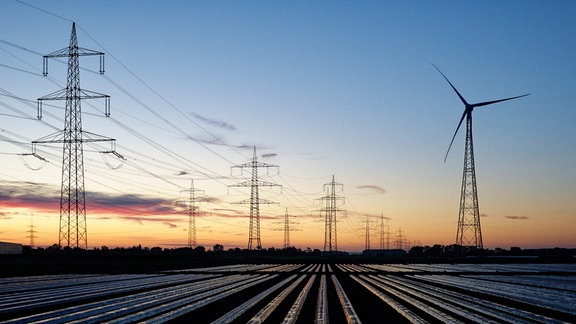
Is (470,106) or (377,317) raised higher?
(470,106)

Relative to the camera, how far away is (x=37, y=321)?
1709cm

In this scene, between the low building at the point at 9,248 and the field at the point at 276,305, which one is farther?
the low building at the point at 9,248

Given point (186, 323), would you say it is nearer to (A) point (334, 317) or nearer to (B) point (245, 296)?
(A) point (334, 317)

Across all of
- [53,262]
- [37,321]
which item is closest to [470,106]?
[53,262]

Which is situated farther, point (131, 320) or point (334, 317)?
point (334, 317)

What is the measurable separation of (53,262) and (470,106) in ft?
179

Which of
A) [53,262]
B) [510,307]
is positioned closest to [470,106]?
[53,262]

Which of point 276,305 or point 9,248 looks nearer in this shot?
point 276,305

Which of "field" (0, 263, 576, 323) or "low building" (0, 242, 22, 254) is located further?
"low building" (0, 242, 22, 254)

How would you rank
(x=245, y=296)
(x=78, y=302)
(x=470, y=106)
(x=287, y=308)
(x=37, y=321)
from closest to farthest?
(x=37, y=321) < (x=287, y=308) < (x=78, y=302) < (x=245, y=296) < (x=470, y=106)

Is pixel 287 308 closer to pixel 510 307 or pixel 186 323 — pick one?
pixel 186 323

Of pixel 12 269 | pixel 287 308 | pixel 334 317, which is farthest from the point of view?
pixel 12 269

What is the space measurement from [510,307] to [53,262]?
154ft

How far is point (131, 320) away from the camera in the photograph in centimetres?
1727
